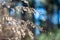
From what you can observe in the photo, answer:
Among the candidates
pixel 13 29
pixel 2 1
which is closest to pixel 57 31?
pixel 13 29

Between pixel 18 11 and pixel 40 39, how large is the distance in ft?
1.60

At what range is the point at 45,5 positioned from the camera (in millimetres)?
2721

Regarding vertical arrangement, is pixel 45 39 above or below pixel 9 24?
below

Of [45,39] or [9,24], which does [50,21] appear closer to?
[45,39]

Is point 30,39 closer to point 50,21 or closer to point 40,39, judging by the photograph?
point 40,39

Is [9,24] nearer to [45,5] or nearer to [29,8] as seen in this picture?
[29,8]

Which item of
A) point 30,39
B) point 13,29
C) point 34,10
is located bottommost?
point 30,39

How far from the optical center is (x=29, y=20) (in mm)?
2781

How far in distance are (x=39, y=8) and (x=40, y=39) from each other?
0.45 metres

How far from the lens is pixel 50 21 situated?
2.75 m

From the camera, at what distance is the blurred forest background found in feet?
8.78

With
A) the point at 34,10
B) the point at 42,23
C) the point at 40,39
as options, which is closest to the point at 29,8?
the point at 34,10

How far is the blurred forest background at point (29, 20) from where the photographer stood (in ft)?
8.78

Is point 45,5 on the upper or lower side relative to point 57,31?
upper
